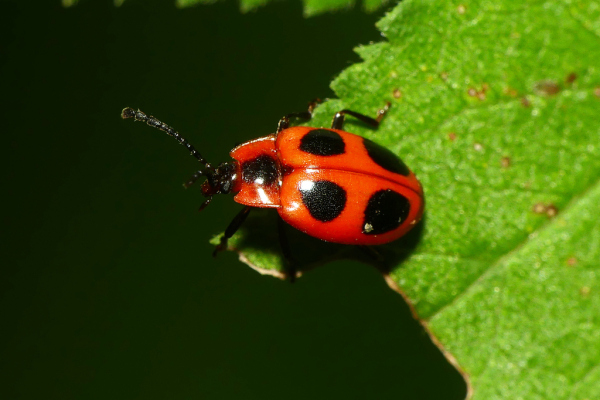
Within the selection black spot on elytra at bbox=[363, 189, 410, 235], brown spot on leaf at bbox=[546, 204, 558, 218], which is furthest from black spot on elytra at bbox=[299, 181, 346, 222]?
brown spot on leaf at bbox=[546, 204, 558, 218]

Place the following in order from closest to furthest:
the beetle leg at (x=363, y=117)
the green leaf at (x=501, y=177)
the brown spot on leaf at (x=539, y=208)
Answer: the green leaf at (x=501, y=177)
the brown spot on leaf at (x=539, y=208)
the beetle leg at (x=363, y=117)

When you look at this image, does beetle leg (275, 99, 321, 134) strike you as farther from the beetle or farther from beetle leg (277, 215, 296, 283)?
beetle leg (277, 215, 296, 283)

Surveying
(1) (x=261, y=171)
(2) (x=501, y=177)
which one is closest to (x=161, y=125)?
(1) (x=261, y=171)

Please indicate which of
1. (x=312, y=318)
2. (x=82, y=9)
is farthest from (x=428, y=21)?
(x=82, y=9)

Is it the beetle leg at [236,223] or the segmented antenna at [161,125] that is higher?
the segmented antenna at [161,125]

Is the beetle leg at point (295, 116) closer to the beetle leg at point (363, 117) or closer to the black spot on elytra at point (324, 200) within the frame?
the beetle leg at point (363, 117)

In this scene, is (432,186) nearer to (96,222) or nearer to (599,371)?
(599,371)

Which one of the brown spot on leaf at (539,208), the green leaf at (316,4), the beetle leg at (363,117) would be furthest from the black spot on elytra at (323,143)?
the brown spot on leaf at (539,208)
